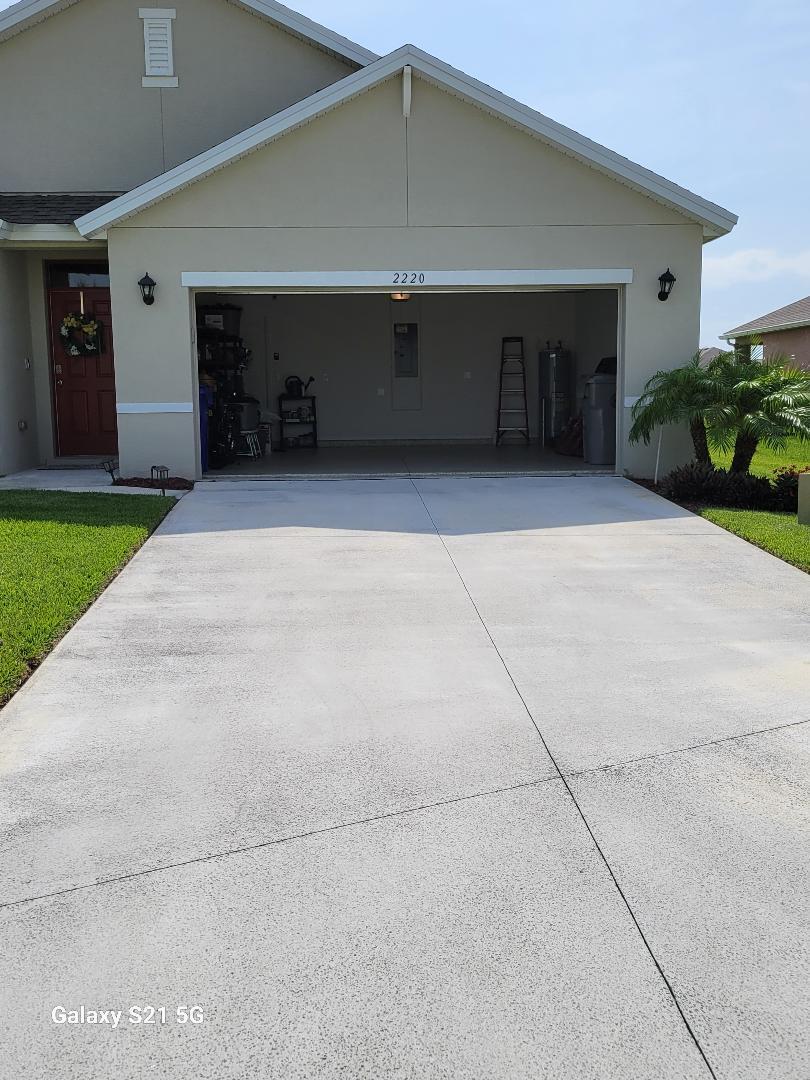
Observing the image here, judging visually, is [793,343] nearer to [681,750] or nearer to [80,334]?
[80,334]

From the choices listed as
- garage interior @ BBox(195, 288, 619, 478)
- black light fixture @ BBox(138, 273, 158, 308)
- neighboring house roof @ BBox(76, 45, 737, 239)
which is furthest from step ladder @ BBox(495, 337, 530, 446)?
black light fixture @ BBox(138, 273, 158, 308)

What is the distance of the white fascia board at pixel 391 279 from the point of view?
1248 cm

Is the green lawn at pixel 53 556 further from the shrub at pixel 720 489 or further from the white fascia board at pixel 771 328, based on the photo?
the white fascia board at pixel 771 328

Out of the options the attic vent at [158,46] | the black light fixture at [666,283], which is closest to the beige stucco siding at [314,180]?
the black light fixture at [666,283]

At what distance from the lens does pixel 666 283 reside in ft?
41.6

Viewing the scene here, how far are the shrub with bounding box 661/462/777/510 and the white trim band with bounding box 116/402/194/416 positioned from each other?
5.70 meters

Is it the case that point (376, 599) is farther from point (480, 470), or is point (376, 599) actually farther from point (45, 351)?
point (45, 351)

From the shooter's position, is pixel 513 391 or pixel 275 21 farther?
pixel 513 391

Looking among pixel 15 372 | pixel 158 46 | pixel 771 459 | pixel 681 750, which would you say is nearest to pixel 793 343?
pixel 771 459

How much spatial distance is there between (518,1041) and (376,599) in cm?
465

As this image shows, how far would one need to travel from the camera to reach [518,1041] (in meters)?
2.61

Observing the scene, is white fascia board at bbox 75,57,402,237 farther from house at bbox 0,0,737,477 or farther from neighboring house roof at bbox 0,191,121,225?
neighboring house roof at bbox 0,191,121,225

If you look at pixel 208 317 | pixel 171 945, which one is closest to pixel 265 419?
pixel 208 317
